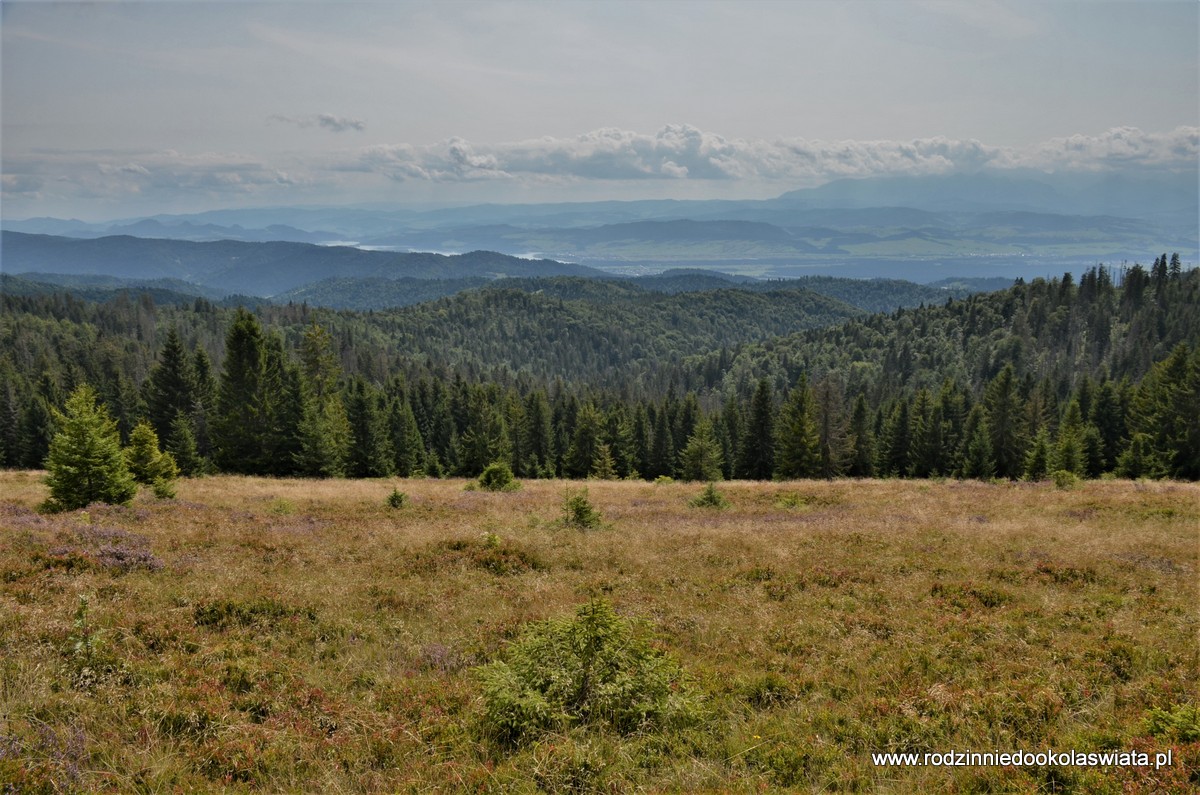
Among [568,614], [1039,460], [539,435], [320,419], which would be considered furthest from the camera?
[539,435]

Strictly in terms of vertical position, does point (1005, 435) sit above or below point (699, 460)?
above

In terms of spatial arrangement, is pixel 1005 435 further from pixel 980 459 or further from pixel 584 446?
pixel 584 446

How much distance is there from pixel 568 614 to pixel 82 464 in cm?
1895

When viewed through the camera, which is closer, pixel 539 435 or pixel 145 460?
pixel 145 460

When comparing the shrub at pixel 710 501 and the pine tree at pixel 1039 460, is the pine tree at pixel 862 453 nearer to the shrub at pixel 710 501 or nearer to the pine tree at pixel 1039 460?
the pine tree at pixel 1039 460

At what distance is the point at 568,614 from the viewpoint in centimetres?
1210

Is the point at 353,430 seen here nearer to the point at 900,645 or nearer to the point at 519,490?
the point at 519,490

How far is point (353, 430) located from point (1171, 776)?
62665 millimetres

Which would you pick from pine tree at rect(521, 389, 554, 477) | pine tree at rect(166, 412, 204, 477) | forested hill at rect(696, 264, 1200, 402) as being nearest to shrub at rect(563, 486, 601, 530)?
pine tree at rect(166, 412, 204, 477)

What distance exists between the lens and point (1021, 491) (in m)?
28.9

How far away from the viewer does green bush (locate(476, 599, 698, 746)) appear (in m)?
7.89

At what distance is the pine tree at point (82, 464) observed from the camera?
19.9m

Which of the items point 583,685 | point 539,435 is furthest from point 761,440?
point 583,685

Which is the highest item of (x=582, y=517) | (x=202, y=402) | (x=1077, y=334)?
(x=1077, y=334)
